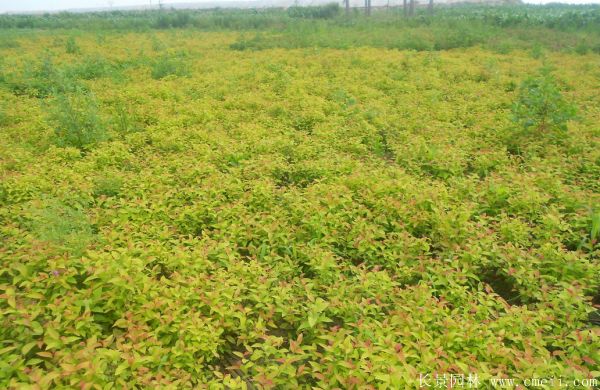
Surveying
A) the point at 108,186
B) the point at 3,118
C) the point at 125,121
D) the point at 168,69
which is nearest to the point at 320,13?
the point at 168,69

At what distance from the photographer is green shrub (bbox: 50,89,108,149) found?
684 cm

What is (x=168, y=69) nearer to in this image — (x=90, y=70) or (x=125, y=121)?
(x=90, y=70)

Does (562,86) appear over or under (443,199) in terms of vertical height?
over

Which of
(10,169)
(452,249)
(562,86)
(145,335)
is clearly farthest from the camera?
(562,86)

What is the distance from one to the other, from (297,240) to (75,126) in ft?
15.3

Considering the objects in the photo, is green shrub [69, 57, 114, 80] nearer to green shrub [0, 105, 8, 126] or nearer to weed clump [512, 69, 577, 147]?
green shrub [0, 105, 8, 126]

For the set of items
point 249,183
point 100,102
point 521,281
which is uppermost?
point 100,102

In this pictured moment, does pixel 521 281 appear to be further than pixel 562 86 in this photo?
No

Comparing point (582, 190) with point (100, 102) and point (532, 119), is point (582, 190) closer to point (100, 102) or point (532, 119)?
point (532, 119)

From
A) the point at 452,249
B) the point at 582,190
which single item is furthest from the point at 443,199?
the point at 582,190

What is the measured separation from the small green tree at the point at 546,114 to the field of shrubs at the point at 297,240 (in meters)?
0.03

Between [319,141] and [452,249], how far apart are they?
3.38 metres

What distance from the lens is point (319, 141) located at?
280 inches

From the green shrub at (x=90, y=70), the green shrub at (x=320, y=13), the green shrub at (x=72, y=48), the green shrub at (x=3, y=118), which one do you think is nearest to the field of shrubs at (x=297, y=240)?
the green shrub at (x=3, y=118)
